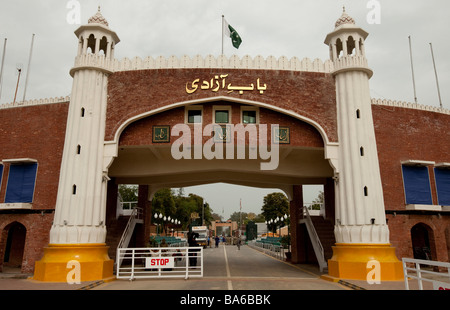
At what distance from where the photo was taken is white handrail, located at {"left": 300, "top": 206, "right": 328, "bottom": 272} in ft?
56.2

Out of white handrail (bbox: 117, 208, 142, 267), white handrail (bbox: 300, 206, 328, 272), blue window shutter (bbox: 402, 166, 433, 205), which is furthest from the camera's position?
white handrail (bbox: 117, 208, 142, 267)

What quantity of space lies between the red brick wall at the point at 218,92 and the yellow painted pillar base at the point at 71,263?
4945mm

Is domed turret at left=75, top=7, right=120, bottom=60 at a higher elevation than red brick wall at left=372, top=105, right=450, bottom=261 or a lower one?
higher

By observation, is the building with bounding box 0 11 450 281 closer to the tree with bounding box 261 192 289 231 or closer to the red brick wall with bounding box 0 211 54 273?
the red brick wall with bounding box 0 211 54 273

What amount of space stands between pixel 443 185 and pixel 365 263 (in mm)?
7007

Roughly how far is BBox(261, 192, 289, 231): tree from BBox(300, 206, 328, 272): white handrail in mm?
45720

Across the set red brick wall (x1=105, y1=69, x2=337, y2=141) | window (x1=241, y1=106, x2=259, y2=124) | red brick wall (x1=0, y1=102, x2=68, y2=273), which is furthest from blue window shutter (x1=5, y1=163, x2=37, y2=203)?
window (x1=241, y1=106, x2=259, y2=124)

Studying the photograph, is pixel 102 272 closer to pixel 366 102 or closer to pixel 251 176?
pixel 251 176

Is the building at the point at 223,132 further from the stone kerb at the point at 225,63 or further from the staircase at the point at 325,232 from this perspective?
the staircase at the point at 325,232

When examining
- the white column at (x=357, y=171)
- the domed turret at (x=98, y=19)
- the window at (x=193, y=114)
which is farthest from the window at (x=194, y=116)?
the white column at (x=357, y=171)

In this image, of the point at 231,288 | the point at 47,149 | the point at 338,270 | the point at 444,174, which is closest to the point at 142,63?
the point at 47,149

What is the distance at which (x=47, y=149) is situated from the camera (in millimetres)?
16609

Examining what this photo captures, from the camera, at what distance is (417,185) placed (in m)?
16.5

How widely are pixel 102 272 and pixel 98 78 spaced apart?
27.9ft
